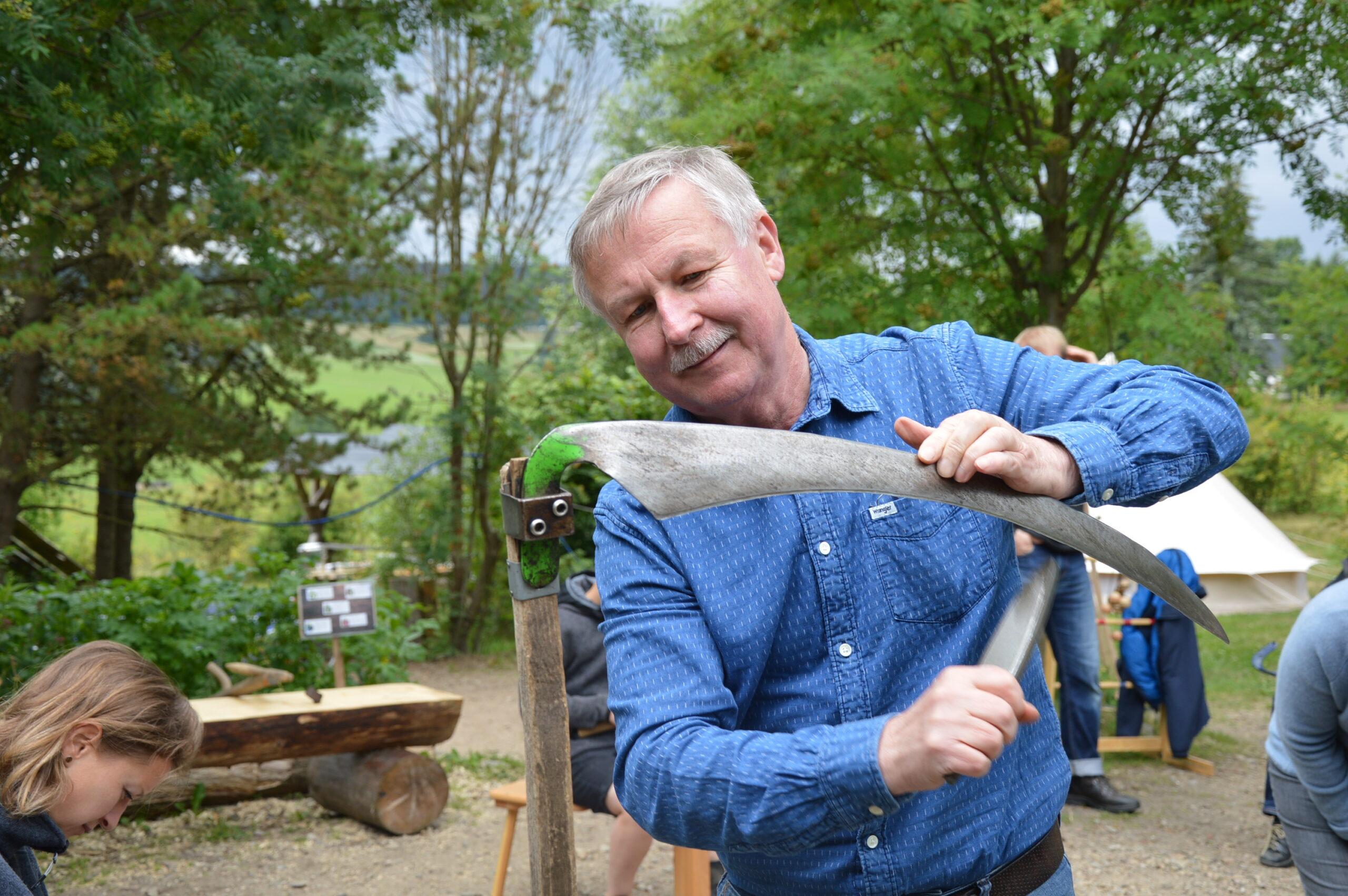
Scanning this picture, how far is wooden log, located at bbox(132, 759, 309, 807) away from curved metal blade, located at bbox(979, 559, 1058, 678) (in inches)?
190

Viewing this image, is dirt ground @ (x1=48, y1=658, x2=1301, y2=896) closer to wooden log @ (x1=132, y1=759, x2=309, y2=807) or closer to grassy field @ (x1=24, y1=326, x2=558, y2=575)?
wooden log @ (x1=132, y1=759, x2=309, y2=807)

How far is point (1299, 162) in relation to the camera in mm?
6992

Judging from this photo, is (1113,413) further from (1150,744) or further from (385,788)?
(1150,744)

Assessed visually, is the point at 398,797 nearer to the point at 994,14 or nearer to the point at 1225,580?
the point at 994,14

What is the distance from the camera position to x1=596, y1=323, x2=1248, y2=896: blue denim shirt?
3.74 feet

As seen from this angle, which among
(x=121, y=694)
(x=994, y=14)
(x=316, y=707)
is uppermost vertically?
(x=994, y=14)

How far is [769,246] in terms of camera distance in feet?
4.59

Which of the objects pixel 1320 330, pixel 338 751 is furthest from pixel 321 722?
pixel 1320 330

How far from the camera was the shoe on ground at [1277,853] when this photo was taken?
4801 mm

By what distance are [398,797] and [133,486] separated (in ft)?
21.4

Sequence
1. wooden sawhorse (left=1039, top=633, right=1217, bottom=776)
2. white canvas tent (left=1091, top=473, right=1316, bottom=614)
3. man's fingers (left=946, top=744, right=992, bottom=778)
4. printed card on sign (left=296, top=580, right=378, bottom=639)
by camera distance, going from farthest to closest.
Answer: white canvas tent (left=1091, top=473, right=1316, bottom=614)
wooden sawhorse (left=1039, top=633, right=1217, bottom=776)
printed card on sign (left=296, top=580, right=378, bottom=639)
man's fingers (left=946, top=744, right=992, bottom=778)

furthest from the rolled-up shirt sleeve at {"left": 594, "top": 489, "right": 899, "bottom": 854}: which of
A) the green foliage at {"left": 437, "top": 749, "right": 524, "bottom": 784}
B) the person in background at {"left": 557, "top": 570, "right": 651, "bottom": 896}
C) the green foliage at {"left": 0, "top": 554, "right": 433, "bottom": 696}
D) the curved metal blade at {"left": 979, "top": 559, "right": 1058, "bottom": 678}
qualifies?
the green foliage at {"left": 437, "top": 749, "right": 524, "bottom": 784}

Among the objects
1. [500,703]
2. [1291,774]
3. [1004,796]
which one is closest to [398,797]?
[500,703]

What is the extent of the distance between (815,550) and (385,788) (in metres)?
4.82
